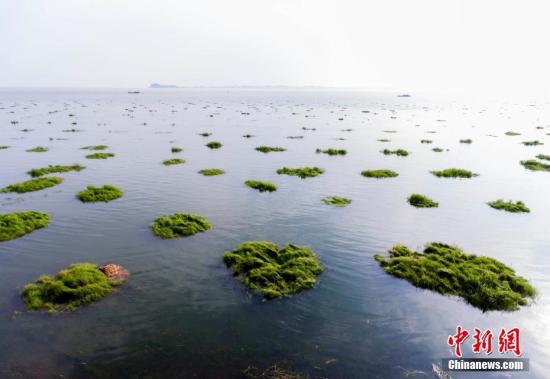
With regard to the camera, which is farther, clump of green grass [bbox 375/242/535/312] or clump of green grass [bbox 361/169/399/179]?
clump of green grass [bbox 361/169/399/179]

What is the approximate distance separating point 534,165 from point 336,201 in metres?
37.1

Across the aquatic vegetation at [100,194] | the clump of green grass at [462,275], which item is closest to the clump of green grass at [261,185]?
the aquatic vegetation at [100,194]

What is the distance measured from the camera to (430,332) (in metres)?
16.0

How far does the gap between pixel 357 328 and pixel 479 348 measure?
5.50 m

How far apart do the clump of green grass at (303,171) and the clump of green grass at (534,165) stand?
31.7 meters

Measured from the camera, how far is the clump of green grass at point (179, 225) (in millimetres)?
26103

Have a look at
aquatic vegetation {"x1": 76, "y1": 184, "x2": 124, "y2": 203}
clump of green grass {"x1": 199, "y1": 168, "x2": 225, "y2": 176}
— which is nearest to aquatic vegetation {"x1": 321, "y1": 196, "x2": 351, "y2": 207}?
clump of green grass {"x1": 199, "y1": 168, "x2": 225, "y2": 176}

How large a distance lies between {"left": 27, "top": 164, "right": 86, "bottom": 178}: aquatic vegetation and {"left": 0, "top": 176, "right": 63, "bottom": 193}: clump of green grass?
11.4 ft

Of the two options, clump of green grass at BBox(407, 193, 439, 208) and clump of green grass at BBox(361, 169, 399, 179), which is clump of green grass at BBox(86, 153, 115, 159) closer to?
clump of green grass at BBox(361, 169, 399, 179)

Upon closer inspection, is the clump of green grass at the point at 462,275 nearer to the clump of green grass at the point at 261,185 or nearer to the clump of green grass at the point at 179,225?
the clump of green grass at the point at 179,225

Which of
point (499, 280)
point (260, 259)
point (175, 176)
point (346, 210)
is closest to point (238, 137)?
point (175, 176)

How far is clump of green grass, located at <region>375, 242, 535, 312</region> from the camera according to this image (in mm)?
18406

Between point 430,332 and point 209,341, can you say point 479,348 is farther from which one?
point 209,341

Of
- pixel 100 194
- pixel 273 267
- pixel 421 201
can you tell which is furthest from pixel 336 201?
pixel 100 194
